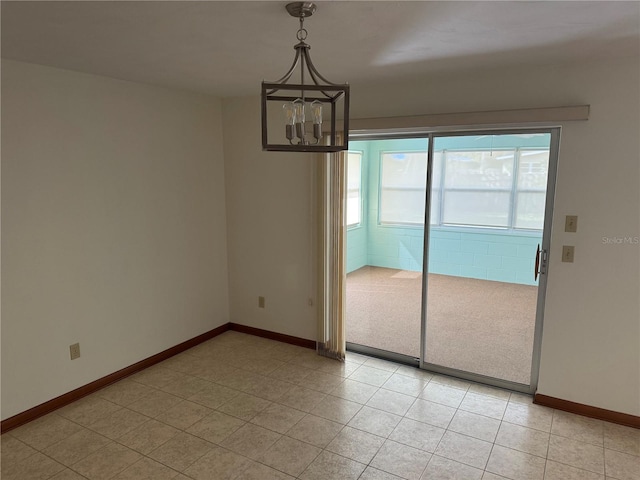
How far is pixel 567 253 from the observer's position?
9.48 ft

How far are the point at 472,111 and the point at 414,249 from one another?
1.18m

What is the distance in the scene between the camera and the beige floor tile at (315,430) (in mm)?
2684

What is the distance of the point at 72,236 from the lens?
119 inches

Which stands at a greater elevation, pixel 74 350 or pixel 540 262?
pixel 540 262

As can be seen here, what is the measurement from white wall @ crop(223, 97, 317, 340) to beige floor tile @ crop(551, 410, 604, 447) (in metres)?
2.06

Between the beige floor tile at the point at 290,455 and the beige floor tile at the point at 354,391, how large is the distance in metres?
0.63

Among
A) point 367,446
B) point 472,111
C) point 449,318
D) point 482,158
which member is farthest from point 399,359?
point 472,111

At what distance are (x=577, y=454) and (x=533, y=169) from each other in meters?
1.84

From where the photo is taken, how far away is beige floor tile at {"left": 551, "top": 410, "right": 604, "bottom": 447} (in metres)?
2.70

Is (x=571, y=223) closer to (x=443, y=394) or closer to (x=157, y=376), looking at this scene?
(x=443, y=394)

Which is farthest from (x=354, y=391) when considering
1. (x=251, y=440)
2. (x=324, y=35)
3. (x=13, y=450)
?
(x=324, y=35)

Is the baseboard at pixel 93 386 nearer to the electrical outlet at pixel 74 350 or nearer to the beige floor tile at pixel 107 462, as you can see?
the electrical outlet at pixel 74 350

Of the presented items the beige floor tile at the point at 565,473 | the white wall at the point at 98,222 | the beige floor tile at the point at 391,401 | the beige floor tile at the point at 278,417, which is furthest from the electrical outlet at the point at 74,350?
the beige floor tile at the point at 565,473

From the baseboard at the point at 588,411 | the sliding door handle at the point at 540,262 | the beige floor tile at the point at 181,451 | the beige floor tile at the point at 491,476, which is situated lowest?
the beige floor tile at the point at 181,451
